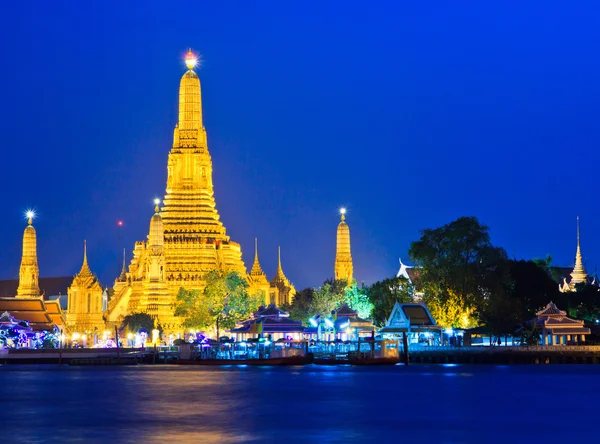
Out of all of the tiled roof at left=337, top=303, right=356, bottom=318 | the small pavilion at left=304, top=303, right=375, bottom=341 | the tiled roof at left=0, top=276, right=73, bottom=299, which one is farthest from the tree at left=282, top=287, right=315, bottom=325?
the tiled roof at left=0, top=276, right=73, bottom=299

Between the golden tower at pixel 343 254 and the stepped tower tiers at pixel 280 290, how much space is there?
8368 mm

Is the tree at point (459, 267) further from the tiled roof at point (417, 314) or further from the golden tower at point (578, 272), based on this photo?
the golden tower at point (578, 272)

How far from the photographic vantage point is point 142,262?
124 m

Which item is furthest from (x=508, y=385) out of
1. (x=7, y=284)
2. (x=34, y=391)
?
(x=7, y=284)

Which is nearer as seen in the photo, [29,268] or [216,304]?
[216,304]

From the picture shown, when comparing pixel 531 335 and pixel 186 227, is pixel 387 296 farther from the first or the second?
pixel 186 227

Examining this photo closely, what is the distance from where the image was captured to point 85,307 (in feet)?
415

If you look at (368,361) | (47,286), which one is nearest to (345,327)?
(368,361)

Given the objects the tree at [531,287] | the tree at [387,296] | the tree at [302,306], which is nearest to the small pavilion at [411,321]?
the tree at [387,296]

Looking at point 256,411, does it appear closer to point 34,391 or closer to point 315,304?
point 34,391

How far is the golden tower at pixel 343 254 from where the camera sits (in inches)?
5025

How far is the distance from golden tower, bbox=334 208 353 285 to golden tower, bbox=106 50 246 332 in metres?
8.33

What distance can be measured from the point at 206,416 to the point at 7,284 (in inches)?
4840

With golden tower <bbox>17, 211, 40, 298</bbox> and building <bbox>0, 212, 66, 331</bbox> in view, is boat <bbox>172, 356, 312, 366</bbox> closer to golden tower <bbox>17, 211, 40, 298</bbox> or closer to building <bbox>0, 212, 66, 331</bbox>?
A: building <bbox>0, 212, 66, 331</bbox>
